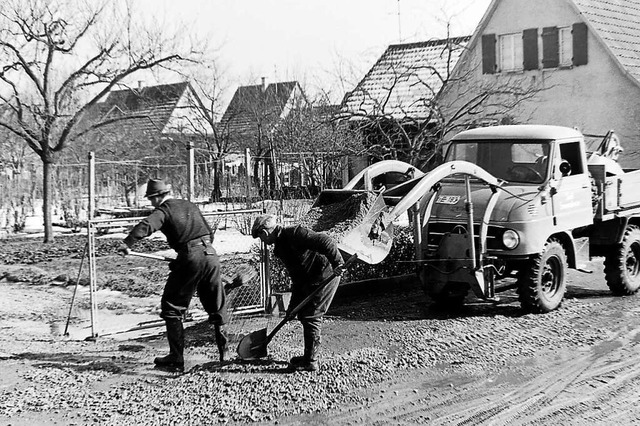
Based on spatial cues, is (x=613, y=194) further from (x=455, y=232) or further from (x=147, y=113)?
(x=147, y=113)

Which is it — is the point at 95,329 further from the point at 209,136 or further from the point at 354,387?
the point at 209,136

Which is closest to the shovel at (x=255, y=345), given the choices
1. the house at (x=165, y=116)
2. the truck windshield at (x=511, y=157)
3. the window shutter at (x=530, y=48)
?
the truck windshield at (x=511, y=157)

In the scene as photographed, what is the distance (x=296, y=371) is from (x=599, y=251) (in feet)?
20.6

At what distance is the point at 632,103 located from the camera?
898 inches

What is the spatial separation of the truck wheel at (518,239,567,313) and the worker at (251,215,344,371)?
330 cm

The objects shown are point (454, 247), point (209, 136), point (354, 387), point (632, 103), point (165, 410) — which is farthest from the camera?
point (209, 136)

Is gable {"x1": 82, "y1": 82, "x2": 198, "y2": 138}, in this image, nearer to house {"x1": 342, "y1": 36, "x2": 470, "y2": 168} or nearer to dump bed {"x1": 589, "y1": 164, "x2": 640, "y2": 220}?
house {"x1": 342, "y1": 36, "x2": 470, "y2": 168}

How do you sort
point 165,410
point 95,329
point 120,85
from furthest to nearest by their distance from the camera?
point 120,85 < point 95,329 < point 165,410

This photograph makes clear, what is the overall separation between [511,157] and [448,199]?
117cm

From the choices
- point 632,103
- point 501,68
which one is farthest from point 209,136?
point 632,103

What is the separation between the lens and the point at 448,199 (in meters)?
10.6

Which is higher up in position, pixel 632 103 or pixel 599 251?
pixel 632 103

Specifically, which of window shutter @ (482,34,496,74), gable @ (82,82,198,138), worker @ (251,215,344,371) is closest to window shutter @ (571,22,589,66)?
window shutter @ (482,34,496,74)

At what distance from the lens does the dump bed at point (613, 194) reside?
11414 millimetres
